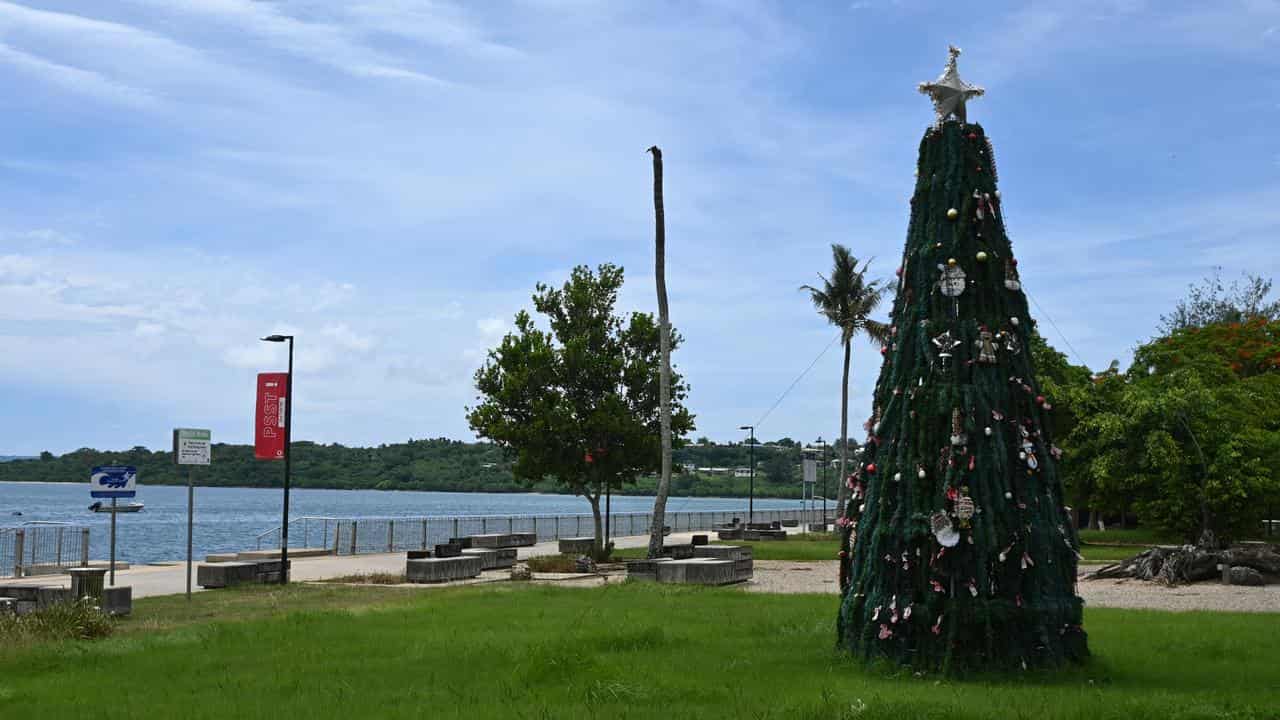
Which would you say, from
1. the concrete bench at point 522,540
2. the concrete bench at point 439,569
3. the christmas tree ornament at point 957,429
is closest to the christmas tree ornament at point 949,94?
the christmas tree ornament at point 957,429

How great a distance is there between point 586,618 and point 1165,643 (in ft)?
22.1

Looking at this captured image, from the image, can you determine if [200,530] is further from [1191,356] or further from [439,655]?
[439,655]

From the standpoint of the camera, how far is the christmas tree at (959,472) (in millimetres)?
10039

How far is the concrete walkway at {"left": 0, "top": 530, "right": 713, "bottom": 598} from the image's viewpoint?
74.2 feet

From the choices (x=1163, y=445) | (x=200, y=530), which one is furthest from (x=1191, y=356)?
(x=200, y=530)

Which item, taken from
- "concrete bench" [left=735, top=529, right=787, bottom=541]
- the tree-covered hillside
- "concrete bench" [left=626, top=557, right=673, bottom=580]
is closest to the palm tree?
"concrete bench" [left=735, top=529, right=787, bottom=541]

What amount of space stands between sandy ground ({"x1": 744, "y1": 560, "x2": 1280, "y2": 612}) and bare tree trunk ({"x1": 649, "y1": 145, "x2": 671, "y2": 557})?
9.77 ft

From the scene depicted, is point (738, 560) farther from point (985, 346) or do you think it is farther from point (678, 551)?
point (985, 346)

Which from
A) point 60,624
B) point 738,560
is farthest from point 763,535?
point 60,624

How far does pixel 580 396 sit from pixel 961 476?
2036 centimetres

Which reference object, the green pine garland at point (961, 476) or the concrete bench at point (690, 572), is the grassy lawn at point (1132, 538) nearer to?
the concrete bench at point (690, 572)

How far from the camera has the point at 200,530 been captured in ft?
255

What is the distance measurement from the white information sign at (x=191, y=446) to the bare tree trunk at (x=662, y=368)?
11.5 meters

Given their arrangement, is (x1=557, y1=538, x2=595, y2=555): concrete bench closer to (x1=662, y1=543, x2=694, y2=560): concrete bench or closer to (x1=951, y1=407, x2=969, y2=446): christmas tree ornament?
(x1=662, y1=543, x2=694, y2=560): concrete bench
